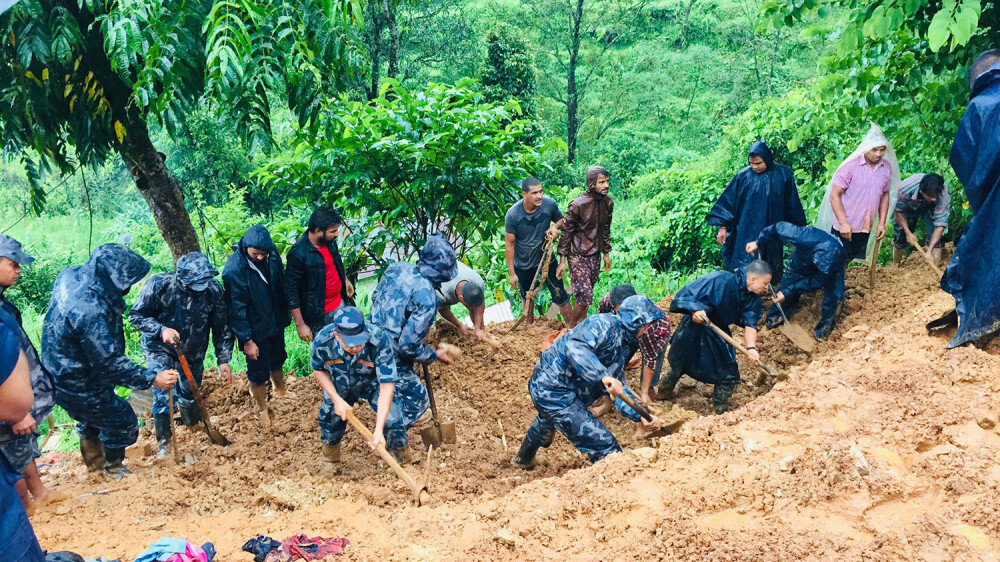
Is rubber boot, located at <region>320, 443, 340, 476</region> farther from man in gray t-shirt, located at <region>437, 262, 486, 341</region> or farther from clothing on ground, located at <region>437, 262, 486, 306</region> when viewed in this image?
clothing on ground, located at <region>437, 262, 486, 306</region>

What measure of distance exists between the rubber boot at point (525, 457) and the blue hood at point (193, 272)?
263cm

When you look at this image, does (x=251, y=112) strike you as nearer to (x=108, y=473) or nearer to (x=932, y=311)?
(x=108, y=473)

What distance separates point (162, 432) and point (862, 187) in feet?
20.6

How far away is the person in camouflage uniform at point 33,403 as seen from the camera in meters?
3.98

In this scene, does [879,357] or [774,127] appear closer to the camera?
[879,357]

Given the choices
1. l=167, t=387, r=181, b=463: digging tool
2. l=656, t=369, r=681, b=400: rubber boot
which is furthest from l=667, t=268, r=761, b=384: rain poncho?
l=167, t=387, r=181, b=463: digging tool

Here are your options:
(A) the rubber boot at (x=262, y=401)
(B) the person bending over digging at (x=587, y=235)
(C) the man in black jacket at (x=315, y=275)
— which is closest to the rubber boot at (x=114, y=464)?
(A) the rubber boot at (x=262, y=401)

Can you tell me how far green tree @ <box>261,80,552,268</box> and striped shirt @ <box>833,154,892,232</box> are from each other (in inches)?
112

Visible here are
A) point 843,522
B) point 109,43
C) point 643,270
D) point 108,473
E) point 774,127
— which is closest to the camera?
point 843,522

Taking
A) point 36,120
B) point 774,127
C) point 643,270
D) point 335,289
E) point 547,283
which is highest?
point 36,120

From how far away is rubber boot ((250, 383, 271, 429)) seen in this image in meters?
5.82

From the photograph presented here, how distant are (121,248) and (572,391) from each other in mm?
3175

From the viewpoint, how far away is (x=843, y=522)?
10.3ft

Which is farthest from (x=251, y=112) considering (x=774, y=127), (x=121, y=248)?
(x=774, y=127)
